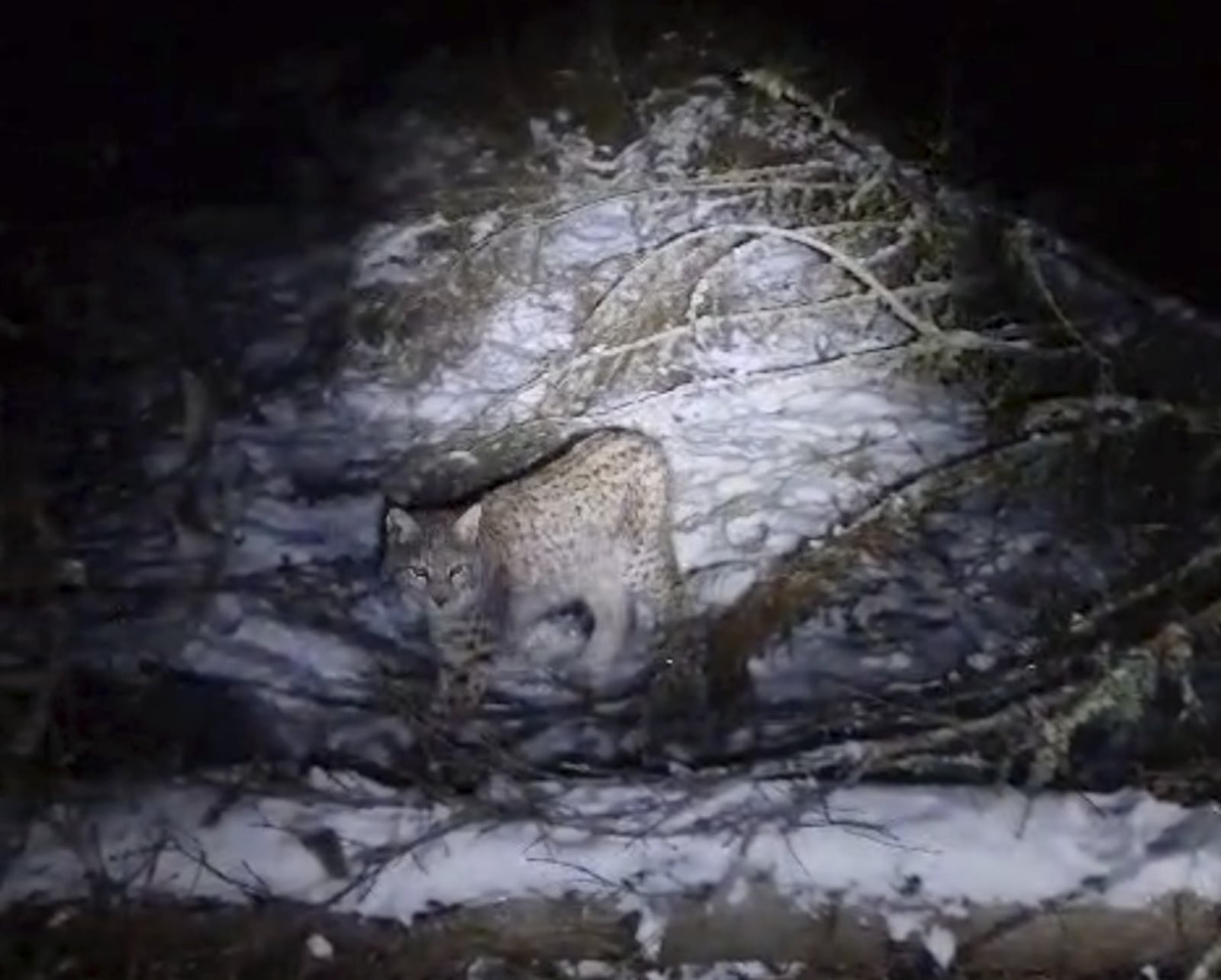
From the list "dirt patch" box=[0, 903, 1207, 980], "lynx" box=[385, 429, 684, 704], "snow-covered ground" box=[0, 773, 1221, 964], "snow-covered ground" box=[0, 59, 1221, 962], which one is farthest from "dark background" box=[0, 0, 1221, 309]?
"dirt patch" box=[0, 903, 1207, 980]

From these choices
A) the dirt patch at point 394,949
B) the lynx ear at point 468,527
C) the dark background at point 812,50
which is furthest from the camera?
the dark background at point 812,50

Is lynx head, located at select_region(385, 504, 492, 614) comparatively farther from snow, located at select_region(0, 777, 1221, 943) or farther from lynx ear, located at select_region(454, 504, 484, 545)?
snow, located at select_region(0, 777, 1221, 943)

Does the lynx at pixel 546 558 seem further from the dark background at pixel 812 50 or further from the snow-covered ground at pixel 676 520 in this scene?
the dark background at pixel 812 50

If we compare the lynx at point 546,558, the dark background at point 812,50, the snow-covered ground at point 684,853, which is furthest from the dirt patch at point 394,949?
the dark background at point 812,50

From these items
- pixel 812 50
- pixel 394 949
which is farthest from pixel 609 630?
pixel 812 50

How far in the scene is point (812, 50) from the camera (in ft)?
10.6

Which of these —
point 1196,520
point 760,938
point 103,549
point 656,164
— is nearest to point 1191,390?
point 1196,520

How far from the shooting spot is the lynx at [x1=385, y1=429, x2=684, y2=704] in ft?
8.37

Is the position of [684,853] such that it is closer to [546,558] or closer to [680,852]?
[680,852]

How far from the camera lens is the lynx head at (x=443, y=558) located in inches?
100.0

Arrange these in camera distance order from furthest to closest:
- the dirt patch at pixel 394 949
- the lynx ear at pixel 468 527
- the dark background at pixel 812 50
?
the dark background at pixel 812 50, the lynx ear at pixel 468 527, the dirt patch at pixel 394 949

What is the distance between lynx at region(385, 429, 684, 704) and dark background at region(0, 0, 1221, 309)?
76cm

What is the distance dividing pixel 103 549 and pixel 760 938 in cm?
96

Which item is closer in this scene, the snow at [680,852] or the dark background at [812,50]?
the snow at [680,852]
